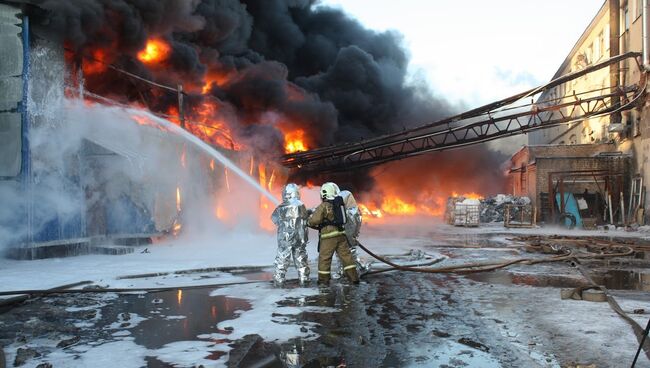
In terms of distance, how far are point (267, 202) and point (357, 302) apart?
13.2m

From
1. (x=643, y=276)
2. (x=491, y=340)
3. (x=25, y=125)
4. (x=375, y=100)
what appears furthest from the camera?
(x=375, y=100)

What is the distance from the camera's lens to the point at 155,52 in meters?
20.3

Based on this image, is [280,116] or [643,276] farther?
[280,116]

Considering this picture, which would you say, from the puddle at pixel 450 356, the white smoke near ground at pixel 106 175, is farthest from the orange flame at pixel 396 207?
the puddle at pixel 450 356

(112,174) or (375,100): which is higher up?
(375,100)

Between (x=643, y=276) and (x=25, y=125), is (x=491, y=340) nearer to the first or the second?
(x=643, y=276)

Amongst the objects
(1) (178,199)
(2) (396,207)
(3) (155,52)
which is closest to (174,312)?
(1) (178,199)

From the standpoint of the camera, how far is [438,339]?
4.58 m

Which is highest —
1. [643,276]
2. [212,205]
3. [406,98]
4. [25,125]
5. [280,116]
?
[406,98]

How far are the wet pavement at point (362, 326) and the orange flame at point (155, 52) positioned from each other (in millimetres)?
15266

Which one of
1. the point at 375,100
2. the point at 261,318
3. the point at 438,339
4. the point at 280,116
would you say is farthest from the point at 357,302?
the point at 375,100

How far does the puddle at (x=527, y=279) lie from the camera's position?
764 centimetres

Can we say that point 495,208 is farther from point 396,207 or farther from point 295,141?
point 295,141

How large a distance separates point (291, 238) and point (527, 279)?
146 inches
